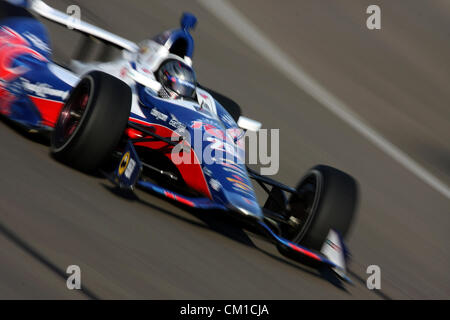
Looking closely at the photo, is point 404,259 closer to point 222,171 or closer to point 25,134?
point 222,171

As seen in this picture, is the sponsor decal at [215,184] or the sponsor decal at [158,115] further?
the sponsor decal at [158,115]

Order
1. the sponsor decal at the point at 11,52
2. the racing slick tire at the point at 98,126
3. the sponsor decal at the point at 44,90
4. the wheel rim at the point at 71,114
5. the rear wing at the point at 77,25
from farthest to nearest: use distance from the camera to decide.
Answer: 1. the rear wing at the point at 77,25
2. the sponsor decal at the point at 11,52
3. the sponsor decal at the point at 44,90
4. the wheel rim at the point at 71,114
5. the racing slick tire at the point at 98,126

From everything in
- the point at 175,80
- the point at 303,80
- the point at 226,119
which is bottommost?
the point at 226,119

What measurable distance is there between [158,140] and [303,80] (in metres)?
6.57

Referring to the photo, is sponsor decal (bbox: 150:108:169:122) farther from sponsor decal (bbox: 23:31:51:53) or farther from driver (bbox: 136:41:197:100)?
sponsor decal (bbox: 23:31:51:53)

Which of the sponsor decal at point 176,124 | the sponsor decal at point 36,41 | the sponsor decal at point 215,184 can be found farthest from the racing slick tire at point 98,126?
the sponsor decal at point 36,41

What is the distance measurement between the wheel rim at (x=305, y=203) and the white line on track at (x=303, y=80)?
4036 millimetres

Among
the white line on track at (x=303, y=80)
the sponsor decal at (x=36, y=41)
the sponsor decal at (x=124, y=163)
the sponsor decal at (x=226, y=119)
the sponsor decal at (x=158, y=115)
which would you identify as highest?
the white line on track at (x=303, y=80)

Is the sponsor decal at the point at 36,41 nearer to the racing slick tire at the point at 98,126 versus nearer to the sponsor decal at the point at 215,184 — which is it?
the racing slick tire at the point at 98,126

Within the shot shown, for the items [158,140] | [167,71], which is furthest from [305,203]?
[167,71]

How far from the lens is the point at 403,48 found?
1477 centimetres

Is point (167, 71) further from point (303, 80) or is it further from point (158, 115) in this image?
point (303, 80)

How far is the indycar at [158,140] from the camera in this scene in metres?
5.32

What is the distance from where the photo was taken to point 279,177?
8.20 metres
